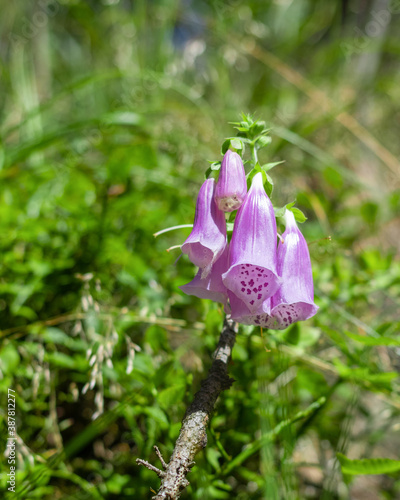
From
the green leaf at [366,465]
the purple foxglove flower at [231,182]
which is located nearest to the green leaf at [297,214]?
the purple foxglove flower at [231,182]

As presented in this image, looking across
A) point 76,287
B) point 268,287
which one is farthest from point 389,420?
point 76,287

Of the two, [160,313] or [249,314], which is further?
[160,313]

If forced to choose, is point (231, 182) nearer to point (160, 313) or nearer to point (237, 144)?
point (237, 144)

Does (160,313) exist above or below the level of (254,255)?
above

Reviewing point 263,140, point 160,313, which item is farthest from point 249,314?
point 160,313

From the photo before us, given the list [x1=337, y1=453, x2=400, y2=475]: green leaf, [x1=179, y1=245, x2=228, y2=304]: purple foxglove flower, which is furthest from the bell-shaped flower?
[x1=337, y1=453, x2=400, y2=475]: green leaf
